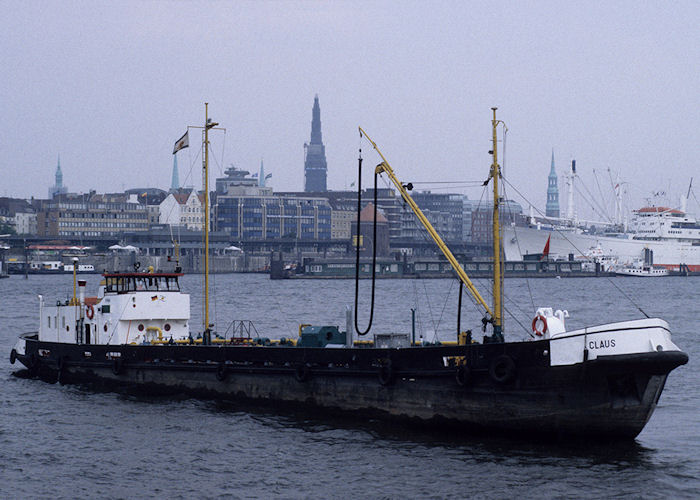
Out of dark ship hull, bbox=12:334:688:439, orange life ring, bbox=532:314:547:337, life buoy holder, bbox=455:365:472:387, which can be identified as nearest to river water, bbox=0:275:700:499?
dark ship hull, bbox=12:334:688:439

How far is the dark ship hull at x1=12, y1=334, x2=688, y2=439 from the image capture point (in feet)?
83.8

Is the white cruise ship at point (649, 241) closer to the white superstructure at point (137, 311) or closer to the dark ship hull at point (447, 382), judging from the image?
the white superstructure at point (137, 311)

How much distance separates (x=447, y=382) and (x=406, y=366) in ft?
5.01

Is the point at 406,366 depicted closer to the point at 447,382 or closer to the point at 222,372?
the point at 447,382

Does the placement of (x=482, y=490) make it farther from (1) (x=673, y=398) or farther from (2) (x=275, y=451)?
(1) (x=673, y=398)

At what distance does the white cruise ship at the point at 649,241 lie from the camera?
186 m

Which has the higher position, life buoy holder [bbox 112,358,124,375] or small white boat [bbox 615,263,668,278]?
small white boat [bbox 615,263,668,278]

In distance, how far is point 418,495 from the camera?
75.4 feet

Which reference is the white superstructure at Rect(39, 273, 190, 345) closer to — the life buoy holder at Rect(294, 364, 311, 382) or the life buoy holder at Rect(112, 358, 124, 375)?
the life buoy holder at Rect(112, 358, 124, 375)

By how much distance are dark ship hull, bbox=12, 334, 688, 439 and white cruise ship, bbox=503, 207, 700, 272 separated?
6140 inches

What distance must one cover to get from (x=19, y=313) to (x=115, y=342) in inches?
1963

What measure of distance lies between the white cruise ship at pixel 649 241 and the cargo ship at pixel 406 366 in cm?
15237

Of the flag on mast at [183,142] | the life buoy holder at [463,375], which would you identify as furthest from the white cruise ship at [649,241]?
the life buoy holder at [463,375]

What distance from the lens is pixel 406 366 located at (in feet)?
93.5
